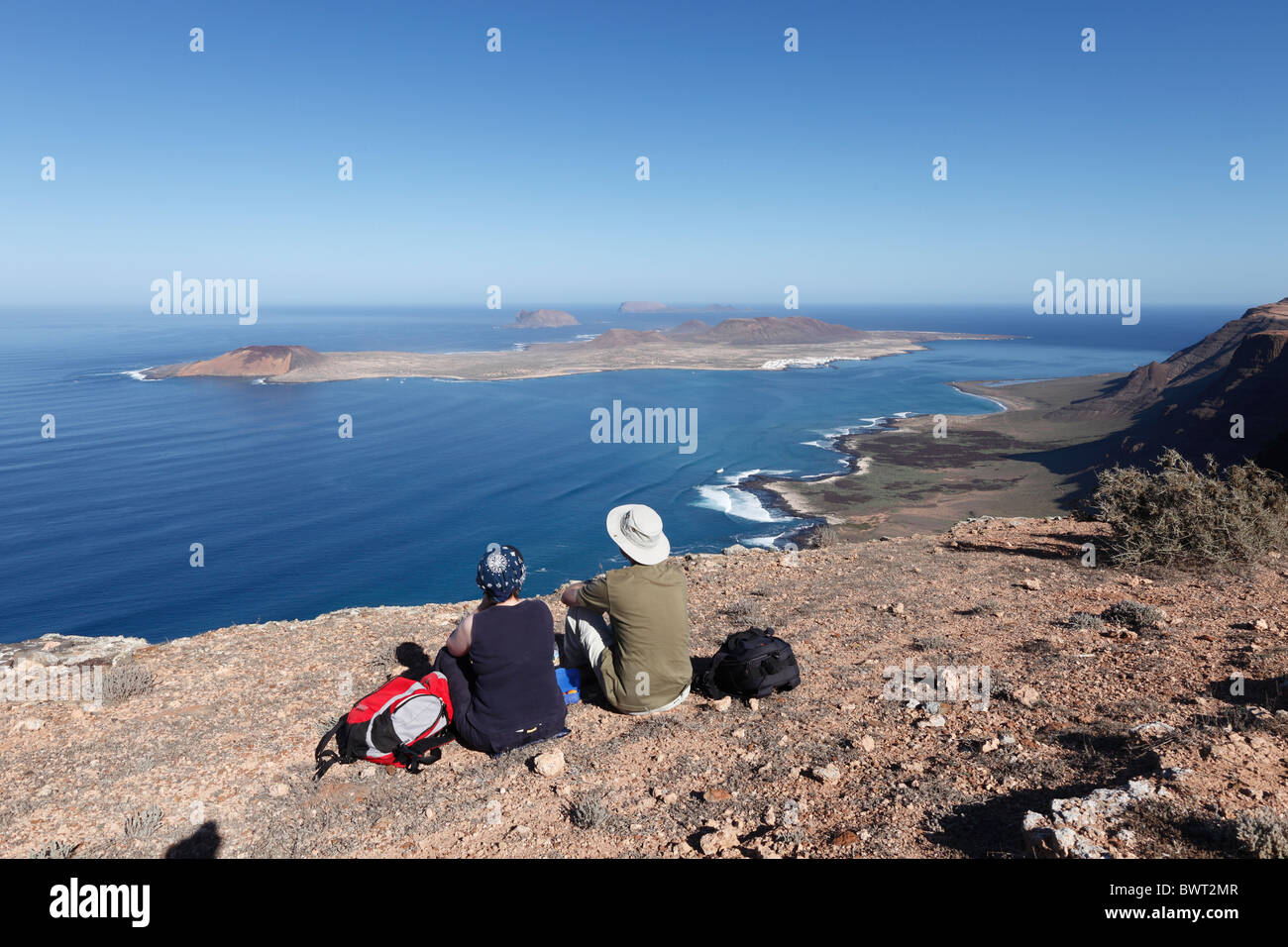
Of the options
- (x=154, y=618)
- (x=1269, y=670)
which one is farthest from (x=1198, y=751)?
(x=154, y=618)

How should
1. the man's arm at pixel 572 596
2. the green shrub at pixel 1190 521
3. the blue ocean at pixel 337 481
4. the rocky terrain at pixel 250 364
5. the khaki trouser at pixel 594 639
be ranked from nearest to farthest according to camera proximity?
1. the man's arm at pixel 572 596
2. the khaki trouser at pixel 594 639
3. the green shrub at pixel 1190 521
4. the blue ocean at pixel 337 481
5. the rocky terrain at pixel 250 364

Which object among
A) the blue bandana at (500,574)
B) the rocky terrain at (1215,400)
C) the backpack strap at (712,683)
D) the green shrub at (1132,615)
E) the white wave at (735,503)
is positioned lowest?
the white wave at (735,503)

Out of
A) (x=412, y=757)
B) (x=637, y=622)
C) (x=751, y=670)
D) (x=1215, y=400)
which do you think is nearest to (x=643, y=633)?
(x=637, y=622)

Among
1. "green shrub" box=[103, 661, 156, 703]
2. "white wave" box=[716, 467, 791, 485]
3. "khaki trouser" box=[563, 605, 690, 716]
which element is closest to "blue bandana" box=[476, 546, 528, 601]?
"khaki trouser" box=[563, 605, 690, 716]

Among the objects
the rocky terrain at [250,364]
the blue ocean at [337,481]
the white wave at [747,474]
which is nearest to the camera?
the blue ocean at [337,481]

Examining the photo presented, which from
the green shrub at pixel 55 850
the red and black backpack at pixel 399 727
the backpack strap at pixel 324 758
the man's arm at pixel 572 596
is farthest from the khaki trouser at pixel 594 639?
the green shrub at pixel 55 850

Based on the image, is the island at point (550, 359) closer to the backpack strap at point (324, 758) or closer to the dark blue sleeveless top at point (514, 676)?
the backpack strap at point (324, 758)

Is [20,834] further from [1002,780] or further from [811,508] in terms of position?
[811,508]

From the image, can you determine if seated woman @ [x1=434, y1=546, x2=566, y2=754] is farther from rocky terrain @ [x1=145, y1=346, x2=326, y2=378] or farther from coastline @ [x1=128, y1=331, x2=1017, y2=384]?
rocky terrain @ [x1=145, y1=346, x2=326, y2=378]
